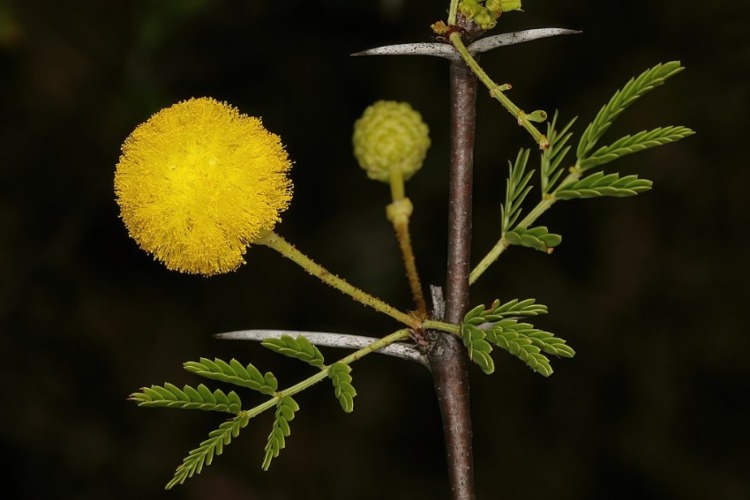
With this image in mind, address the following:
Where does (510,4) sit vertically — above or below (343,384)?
above

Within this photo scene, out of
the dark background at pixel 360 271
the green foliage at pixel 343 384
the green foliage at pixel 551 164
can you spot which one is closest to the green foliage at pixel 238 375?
the green foliage at pixel 343 384

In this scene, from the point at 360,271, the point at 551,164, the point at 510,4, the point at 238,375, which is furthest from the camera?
the point at 360,271

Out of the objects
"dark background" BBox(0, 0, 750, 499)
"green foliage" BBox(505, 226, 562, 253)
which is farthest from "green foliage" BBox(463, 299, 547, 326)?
"dark background" BBox(0, 0, 750, 499)

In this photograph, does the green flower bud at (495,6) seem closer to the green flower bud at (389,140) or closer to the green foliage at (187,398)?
the green flower bud at (389,140)

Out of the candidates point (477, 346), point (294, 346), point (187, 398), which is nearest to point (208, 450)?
point (187, 398)

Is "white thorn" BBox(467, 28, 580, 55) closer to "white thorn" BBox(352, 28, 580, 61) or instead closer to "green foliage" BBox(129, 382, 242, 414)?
"white thorn" BBox(352, 28, 580, 61)

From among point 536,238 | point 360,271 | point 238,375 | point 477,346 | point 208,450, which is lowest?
point 208,450

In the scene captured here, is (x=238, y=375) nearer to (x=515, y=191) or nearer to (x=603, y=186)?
(x=515, y=191)
